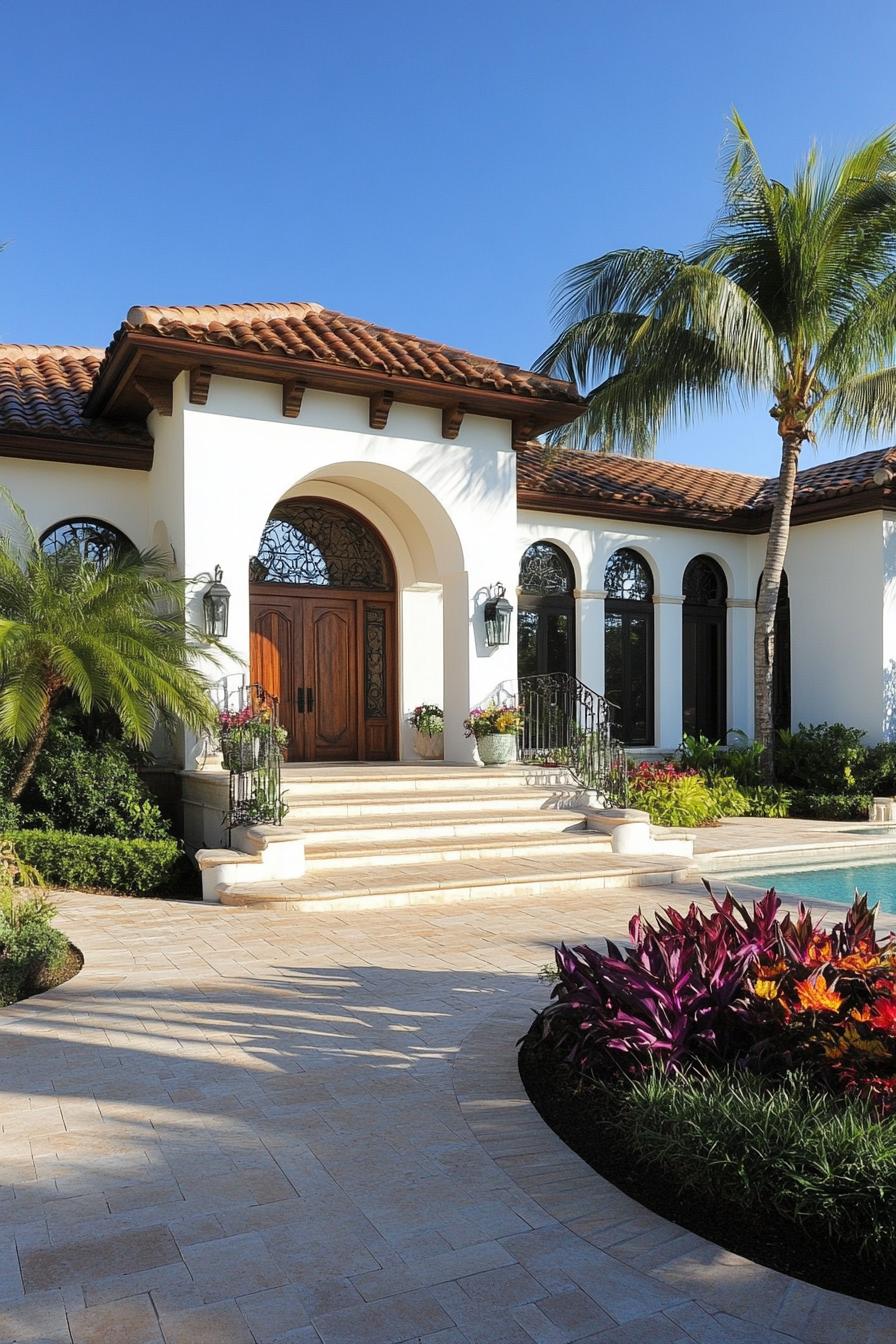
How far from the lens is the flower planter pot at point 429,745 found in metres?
14.6

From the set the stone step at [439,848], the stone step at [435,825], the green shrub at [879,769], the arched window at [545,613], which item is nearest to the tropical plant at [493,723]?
the stone step at [435,825]

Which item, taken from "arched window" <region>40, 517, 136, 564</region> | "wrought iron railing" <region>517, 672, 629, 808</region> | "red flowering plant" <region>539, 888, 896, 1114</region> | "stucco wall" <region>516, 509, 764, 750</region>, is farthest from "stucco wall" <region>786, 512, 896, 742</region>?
"red flowering plant" <region>539, 888, 896, 1114</region>

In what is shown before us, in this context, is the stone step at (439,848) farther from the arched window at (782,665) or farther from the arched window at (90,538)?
the arched window at (782,665)

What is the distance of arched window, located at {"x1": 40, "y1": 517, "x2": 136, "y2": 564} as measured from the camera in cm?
1266

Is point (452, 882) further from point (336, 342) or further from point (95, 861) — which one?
point (336, 342)

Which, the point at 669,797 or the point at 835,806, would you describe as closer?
the point at 669,797

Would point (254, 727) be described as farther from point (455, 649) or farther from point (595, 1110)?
point (595, 1110)

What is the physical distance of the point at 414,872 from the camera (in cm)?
969

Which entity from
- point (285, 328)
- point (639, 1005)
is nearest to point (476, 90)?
point (285, 328)

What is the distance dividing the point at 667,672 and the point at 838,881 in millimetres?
6754

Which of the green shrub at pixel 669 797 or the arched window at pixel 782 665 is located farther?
the arched window at pixel 782 665

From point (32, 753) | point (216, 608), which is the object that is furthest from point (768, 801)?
point (32, 753)

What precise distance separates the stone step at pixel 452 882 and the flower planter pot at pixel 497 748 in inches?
87.9

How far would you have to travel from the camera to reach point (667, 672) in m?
17.4
